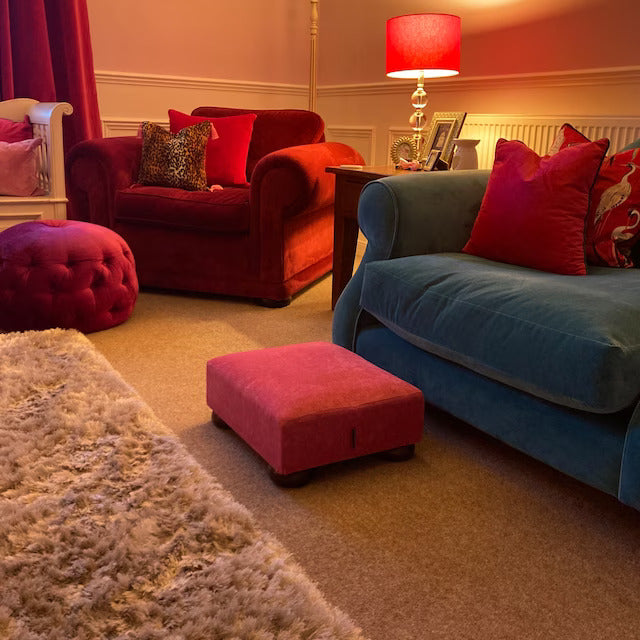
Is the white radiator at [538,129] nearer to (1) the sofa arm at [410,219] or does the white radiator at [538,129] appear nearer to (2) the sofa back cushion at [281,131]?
(2) the sofa back cushion at [281,131]

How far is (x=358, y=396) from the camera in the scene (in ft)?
5.68

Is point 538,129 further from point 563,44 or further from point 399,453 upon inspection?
point 399,453

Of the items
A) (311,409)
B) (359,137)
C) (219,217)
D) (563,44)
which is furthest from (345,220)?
(359,137)

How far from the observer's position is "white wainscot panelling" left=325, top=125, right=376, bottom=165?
454 centimetres

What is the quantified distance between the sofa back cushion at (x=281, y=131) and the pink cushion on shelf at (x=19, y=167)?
3.34 feet

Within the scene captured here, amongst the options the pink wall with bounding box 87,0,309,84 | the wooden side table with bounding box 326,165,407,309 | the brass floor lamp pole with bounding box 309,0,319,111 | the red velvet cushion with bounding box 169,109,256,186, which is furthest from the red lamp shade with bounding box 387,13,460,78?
the pink wall with bounding box 87,0,309,84

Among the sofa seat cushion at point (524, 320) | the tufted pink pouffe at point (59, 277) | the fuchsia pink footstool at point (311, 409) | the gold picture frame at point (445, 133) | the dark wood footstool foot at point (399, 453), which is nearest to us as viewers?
the sofa seat cushion at point (524, 320)

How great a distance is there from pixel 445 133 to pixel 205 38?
214 centimetres

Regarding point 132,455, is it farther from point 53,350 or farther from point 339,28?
point 339,28

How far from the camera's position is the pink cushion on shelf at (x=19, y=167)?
3285 mm

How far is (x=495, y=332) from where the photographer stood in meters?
1.67

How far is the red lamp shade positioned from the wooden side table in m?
0.46

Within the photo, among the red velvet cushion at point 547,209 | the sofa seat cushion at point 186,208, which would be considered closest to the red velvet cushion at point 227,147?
the sofa seat cushion at point 186,208

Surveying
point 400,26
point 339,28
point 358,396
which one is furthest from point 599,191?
point 339,28
